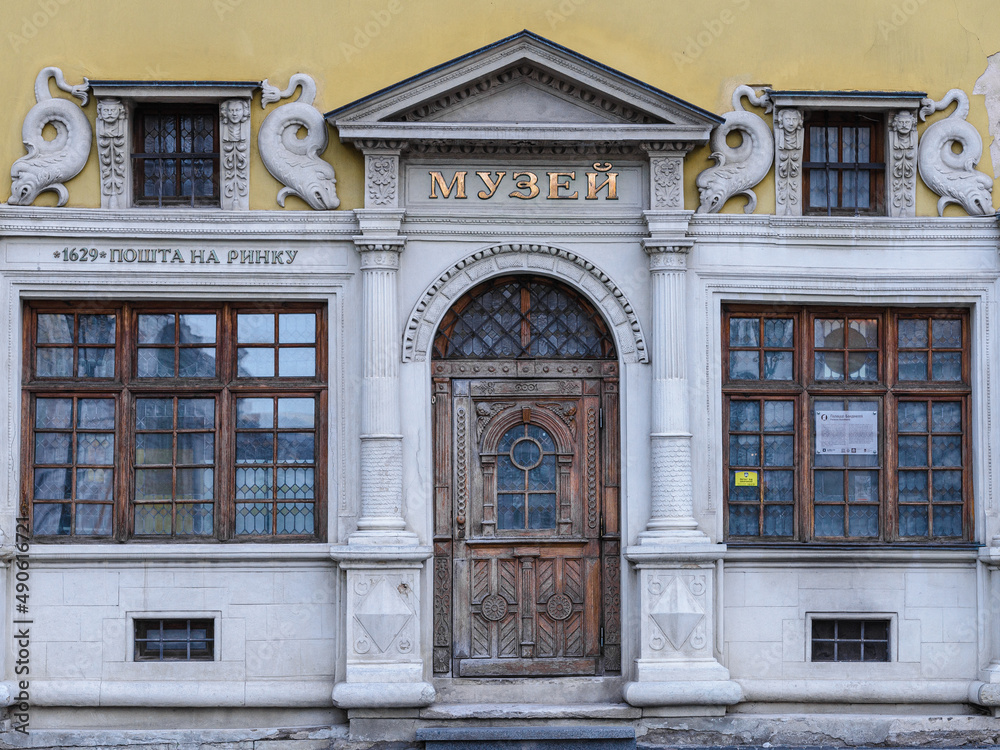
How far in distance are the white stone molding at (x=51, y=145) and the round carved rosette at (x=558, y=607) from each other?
575 cm

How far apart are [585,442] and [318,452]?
8.10 feet

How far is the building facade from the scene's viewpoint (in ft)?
35.5

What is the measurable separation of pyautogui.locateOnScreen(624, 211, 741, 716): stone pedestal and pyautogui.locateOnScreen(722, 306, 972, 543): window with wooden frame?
1.85 ft

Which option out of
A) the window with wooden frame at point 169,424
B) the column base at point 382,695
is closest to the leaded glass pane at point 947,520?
the column base at point 382,695

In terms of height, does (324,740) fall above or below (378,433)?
below

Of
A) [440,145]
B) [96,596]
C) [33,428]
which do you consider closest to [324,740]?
[96,596]

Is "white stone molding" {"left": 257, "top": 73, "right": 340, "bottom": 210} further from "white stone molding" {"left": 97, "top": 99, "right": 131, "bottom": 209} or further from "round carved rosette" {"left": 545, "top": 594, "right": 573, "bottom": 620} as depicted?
"round carved rosette" {"left": 545, "top": 594, "right": 573, "bottom": 620}

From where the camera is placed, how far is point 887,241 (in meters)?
11.2

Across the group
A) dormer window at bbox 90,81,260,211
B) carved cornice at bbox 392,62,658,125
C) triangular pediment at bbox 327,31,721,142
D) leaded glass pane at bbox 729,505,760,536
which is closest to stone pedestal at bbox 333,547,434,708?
leaded glass pane at bbox 729,505,760,536

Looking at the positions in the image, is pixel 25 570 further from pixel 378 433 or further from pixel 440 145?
pixel 440 145

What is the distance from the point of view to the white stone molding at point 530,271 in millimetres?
11039

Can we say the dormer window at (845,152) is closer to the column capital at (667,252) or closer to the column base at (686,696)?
the column capital at (667,252)

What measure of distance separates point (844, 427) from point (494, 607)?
→ 3.67 metres

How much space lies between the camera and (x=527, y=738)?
33.7ft
